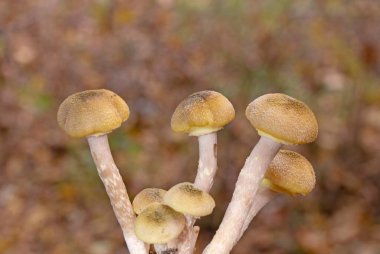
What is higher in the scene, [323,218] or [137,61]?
[137,61]

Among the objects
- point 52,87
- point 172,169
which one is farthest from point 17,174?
point 172,169

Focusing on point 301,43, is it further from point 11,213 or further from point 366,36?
point 11,213

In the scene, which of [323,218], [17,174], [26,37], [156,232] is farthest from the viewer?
[26,37]

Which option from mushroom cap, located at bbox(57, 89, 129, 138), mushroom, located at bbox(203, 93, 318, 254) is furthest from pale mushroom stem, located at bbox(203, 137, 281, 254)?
mushroom cap, located at bbox(57, 89, 129, 138)

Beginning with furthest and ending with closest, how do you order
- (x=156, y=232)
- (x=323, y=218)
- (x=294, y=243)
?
(x=323, y=218), (x=294, y=243), (x=156, y=232)

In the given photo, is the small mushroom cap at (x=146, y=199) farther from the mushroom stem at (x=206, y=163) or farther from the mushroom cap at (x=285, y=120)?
the mushroom cap at (x=285, y=120)

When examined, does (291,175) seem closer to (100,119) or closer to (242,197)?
(242,197)

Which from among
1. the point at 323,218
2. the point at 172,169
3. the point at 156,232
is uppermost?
the point at 156,232
